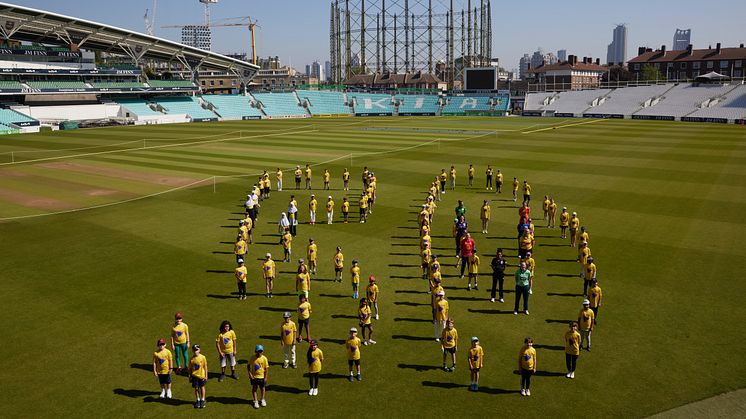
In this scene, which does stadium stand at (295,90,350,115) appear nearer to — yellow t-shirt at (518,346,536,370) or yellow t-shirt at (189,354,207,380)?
yellow t-shirt at (189,354,207,380)

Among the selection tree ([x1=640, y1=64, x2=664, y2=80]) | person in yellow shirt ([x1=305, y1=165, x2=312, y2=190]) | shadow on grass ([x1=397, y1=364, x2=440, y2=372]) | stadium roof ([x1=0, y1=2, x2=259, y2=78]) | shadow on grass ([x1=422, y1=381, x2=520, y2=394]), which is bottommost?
shadow on grass ([x1=422, y1=381, x2=520, y2=394])

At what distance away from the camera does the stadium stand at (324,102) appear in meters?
123

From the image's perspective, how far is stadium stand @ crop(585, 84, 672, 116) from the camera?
333 feet

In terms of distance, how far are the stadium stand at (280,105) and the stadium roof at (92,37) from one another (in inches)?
317

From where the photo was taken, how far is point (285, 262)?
21078mm

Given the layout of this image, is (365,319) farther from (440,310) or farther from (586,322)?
(586,322)

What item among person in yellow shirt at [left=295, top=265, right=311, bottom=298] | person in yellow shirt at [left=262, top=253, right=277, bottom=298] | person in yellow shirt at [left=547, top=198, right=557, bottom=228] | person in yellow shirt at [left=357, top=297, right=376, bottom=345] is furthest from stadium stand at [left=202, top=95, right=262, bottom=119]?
person in yellow shirt at [left=357, top=297, right=376, bottom=345]

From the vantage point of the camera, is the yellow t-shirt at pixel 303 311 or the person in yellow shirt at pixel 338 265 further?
the person in yellow shirt at pixel 338 265

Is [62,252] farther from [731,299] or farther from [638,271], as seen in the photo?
[731,299]

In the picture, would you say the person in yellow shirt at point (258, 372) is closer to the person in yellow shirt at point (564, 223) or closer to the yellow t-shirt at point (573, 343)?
the yellow t-shirt at point (573, 343)

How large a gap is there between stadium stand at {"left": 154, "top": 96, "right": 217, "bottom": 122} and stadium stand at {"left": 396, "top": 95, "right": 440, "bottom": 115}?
136 ft

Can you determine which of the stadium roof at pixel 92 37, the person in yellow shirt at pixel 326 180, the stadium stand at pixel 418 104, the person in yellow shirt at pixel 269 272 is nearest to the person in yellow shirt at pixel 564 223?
the person in yellow shirt at pixel 269 272

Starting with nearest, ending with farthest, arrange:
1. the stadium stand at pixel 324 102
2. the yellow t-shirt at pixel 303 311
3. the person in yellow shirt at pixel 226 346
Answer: the person in yellow shirt at pixel 226 346 < the yellow t-shirt at pixel 303 311 < the stadium stand at pixel 324 102

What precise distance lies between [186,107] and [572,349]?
349ft
